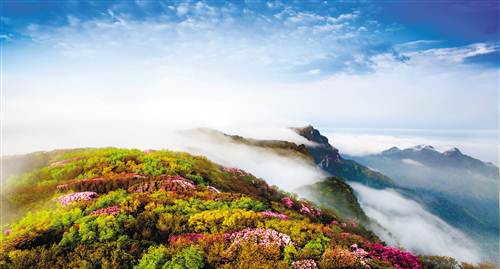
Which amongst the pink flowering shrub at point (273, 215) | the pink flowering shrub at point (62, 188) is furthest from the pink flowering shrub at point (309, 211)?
the pink flowering shrub at point (62, 188)

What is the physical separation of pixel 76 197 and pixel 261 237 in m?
8.59

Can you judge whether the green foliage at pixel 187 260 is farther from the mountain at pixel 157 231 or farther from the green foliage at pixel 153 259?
the green foliage at pixel 153 259

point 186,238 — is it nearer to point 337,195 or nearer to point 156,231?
point 156,231

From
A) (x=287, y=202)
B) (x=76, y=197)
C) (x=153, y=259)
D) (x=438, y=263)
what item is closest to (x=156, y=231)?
(x=153, y=259)

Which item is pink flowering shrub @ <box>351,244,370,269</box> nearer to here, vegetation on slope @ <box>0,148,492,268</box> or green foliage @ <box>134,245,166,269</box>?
vegetation on slope @ <box>0,148,492,268</box>

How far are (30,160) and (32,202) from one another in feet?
30.7

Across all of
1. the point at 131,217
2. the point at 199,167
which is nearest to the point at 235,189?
the point at 199,167

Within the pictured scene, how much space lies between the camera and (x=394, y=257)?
12414 mm

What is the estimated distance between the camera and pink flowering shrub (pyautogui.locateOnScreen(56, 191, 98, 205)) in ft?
47.6

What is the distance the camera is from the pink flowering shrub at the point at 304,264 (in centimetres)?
991

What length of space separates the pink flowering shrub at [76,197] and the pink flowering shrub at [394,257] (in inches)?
459

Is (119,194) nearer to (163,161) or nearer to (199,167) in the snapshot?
(163,161)

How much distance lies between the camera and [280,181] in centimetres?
6738

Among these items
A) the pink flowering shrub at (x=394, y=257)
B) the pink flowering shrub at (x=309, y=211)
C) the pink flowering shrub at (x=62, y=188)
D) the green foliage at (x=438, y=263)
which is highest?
the pink flowering shrub at (x=62, y=188)
